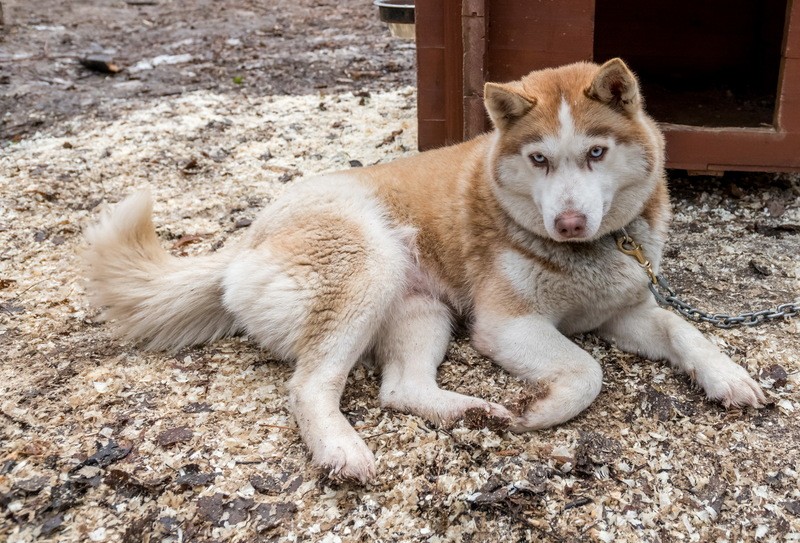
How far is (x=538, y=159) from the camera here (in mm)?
2781

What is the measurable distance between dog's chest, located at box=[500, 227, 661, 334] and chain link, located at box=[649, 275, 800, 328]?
0.55 feet

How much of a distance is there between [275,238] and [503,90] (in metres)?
1.21

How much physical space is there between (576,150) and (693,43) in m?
4.47

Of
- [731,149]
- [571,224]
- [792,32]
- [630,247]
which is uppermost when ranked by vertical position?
[792,32]

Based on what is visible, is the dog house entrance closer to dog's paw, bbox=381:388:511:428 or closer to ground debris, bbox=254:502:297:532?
dog's paw, bbox=381:388:511:428

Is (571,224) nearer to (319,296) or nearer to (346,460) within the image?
(319,296)

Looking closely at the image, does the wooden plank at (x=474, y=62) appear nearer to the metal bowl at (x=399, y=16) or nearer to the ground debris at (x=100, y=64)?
the metal bowl at (x=399, y=16)

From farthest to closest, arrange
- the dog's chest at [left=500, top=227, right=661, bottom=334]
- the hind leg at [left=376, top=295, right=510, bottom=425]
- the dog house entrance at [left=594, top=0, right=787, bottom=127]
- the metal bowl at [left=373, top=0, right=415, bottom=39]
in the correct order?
1. the dog house entrance at [left=594, top=0, right=787, bottom=127]
2. the metal bowl at [left=373, top=0, right=415, bottom=39]
3. the dog's chest at [left=500, top=227, right=661, bottom=334]
4. the hind leg at [left=376, top=295, right=510, bottom=425]

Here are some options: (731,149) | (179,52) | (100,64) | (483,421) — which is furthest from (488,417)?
(179,52)

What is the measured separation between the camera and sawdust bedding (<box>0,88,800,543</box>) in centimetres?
232

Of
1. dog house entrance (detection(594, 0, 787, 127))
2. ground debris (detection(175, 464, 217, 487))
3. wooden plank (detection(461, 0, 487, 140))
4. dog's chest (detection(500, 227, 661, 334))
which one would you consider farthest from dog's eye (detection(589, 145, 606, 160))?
dog house entrance (detection(594, 0, 787, 127))

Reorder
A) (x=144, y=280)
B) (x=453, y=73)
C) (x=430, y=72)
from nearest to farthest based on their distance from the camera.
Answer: (x=144, y=280) → (x=453, y=73) → (x=430, y=72)

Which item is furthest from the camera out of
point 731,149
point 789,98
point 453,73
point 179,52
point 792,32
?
point 179,52

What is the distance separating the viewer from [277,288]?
9.75 feet
